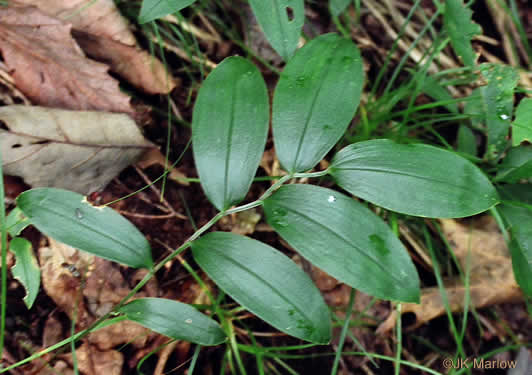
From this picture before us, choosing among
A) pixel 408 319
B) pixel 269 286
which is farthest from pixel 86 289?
pixel 408 319

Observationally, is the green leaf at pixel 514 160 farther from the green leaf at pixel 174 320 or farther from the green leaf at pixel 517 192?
the green leaf at pixel 174 320

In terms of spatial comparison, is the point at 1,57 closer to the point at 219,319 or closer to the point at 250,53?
the point at 250,53

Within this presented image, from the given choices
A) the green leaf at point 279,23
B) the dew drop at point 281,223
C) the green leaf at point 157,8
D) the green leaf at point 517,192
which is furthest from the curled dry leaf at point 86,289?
the green leaf at point 517,192

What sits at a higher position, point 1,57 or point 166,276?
point 1,57

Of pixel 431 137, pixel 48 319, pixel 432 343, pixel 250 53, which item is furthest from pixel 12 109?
pixel 432 343

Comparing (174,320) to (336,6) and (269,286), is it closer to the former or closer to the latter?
(269,286)

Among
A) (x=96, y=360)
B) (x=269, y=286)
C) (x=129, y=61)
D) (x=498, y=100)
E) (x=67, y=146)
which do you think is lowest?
(x=96, y=360)
